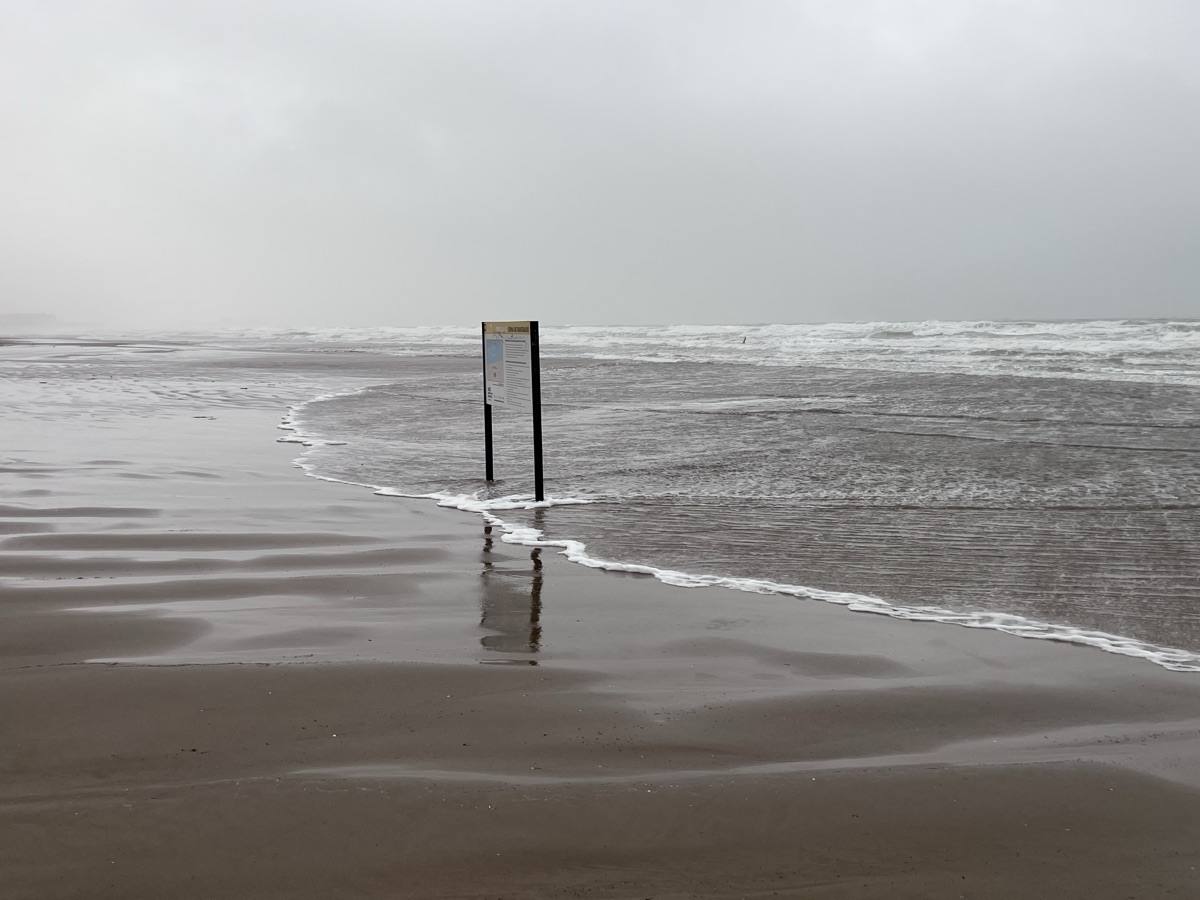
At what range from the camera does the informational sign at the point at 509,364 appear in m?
8.69

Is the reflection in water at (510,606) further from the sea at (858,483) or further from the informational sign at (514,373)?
the informational sign at (514,373)

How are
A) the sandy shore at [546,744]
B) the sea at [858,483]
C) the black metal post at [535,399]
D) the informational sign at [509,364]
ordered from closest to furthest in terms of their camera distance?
the sandy shore at [546,744] → the sea at [858,483] → the black metal post at [535,399] → the informational sign at [509,364]

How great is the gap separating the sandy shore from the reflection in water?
3 centimetres

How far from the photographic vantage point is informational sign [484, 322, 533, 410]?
28.5 feet

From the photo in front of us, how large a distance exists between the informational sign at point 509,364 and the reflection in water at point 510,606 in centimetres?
243

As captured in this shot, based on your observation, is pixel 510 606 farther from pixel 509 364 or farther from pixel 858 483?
pixel 858 483

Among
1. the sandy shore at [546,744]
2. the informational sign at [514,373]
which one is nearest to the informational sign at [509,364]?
the informational sign at [514,373]

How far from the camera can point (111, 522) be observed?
696 cm

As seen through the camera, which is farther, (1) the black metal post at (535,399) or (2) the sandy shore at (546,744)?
(1) the black metal post at (535,399)

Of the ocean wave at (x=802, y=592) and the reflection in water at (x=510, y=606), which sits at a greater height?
the reflection in water at (x=510, y=606)

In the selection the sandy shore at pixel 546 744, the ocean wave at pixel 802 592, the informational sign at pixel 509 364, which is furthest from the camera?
the informational sign at pixel 509 364

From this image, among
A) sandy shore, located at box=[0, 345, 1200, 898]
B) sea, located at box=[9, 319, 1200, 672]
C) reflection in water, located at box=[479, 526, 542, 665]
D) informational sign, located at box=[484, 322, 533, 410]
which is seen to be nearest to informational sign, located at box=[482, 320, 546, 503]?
informational sign, located at box=[484, 322, 533, 410]

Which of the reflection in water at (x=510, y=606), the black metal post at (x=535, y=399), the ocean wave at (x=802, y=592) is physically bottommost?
the ocean wave at (x=802, y=592)

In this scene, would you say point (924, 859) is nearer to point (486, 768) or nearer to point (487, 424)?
point (486, 768)
